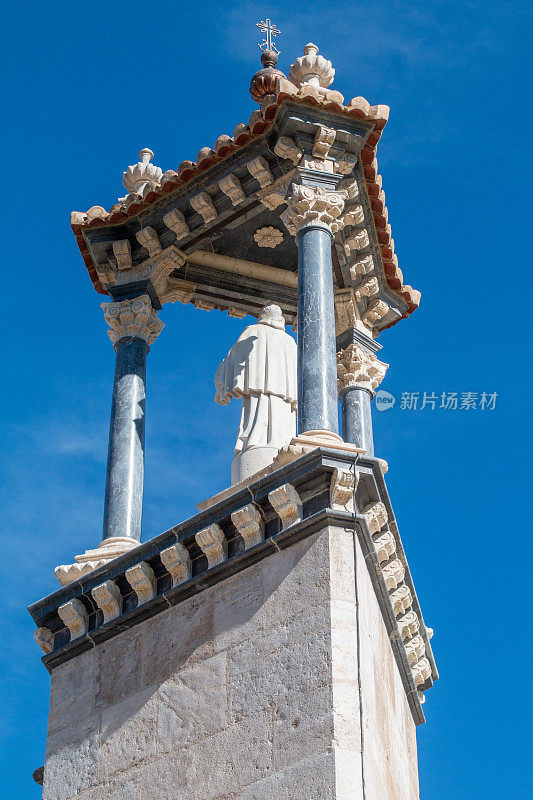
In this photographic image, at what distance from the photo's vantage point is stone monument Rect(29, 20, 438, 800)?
1099cm

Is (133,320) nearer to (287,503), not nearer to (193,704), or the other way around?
(287,503)

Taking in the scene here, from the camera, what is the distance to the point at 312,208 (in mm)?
13516

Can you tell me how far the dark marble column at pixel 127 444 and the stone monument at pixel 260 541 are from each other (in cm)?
2

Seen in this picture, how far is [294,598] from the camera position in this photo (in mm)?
11336

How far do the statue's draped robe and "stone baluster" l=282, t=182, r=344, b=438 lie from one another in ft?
3.68

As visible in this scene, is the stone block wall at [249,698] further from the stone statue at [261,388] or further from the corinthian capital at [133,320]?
the corinthian capital at [133,320]

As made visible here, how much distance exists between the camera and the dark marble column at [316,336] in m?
12.4

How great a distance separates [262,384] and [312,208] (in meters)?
1.64

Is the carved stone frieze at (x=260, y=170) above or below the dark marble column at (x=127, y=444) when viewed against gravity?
above

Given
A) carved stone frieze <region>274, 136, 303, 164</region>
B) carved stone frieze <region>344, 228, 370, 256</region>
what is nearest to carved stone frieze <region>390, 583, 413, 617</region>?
carved stone frieze <region>344, 228, 370, 256</region>

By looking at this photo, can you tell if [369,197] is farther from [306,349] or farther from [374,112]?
[306,349]

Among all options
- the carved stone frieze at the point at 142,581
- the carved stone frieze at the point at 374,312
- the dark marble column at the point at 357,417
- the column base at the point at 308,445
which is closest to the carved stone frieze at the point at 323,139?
the carved stone frieze at the point at 374,312

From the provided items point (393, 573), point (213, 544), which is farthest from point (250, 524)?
point (393, 573)

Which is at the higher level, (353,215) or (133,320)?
(353,215)
